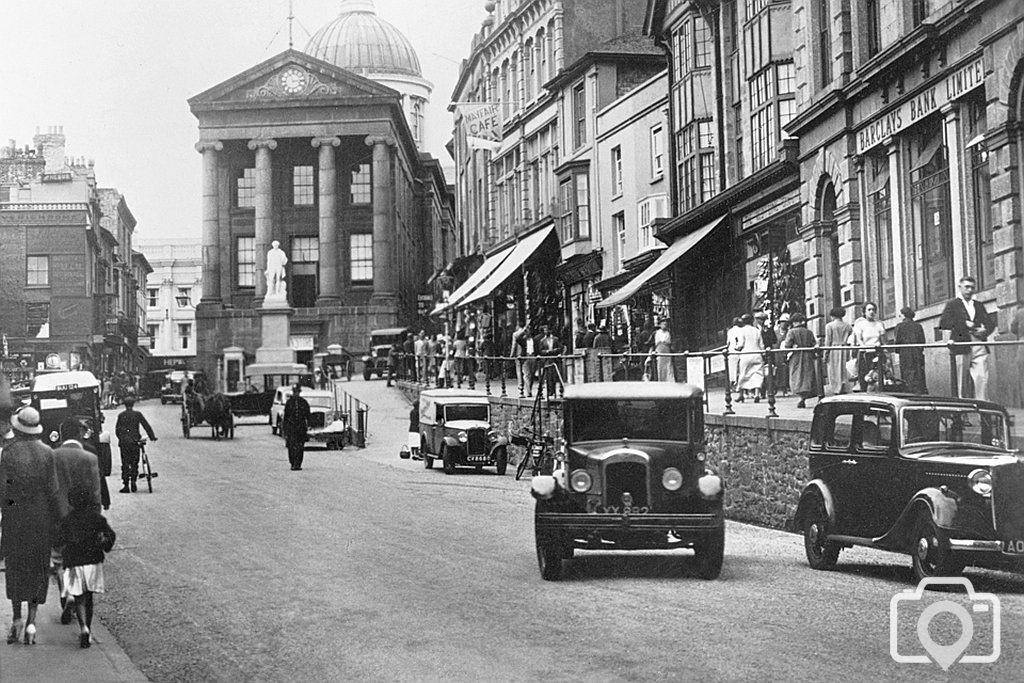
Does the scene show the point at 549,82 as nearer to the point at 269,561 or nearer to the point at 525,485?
the point at 525,485

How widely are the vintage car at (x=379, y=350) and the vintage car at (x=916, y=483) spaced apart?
103 ft

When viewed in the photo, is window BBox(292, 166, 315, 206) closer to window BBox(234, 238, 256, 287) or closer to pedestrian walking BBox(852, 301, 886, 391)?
window BBox(234, 238, 256, 287)

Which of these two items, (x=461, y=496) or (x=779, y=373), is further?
(x=461, y=496)

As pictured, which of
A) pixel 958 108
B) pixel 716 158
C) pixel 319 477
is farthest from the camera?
pixel 716 158

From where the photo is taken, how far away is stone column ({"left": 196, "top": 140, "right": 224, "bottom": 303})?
82.8 feet

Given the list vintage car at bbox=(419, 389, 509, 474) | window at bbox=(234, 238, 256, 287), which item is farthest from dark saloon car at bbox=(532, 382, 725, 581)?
window at bbox=(234, 238, 256, 287)

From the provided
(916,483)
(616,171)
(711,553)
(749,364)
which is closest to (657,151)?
(616,171)

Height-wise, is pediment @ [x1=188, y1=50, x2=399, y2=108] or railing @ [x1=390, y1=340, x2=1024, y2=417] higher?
pediment @ [x1=188, y1=50, x2=399, y2=108]

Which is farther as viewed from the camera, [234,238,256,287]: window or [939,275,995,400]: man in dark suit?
[234,238,256,287]: window

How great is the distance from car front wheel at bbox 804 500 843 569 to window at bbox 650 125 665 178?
2084 centimetres

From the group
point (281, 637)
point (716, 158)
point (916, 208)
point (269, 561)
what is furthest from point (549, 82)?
point (281, 637)

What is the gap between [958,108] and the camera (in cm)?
1923

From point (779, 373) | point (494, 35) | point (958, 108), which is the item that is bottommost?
point (779, 373)

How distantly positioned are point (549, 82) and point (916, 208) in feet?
37.6
